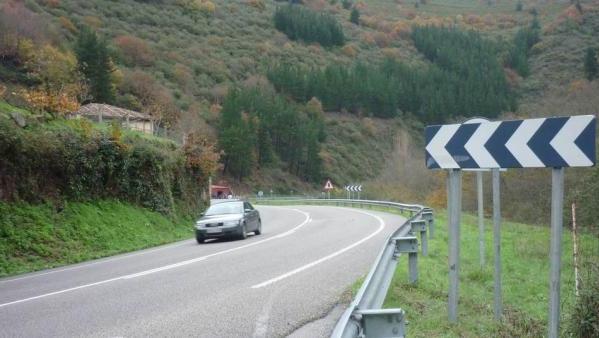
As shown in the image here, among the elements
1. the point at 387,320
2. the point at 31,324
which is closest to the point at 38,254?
the point at 31,324

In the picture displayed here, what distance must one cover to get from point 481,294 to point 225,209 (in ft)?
44.5

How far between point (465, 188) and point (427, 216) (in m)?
27.4

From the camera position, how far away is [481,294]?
959 cm

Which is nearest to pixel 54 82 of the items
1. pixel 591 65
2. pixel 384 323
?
pixel 384 323

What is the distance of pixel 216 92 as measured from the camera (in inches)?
3907

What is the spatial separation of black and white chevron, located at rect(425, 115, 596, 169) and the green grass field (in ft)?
5.88

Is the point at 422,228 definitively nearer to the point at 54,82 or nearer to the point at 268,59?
the point at 54,82

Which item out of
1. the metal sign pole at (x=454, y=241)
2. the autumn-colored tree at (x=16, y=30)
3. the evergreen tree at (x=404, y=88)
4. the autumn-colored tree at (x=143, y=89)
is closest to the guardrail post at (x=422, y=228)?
the metal sign pole at (x=454, y=241)

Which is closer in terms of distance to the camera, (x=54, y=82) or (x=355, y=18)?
(x=54, y=82)

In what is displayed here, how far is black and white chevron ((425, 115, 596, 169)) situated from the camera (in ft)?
18.3

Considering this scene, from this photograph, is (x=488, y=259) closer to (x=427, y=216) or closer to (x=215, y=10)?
(x=427, y=216)

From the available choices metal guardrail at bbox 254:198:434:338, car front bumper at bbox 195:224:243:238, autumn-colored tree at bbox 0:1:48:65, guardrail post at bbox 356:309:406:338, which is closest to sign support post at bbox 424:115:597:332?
metal guardrail at bbox 254:198:434:338

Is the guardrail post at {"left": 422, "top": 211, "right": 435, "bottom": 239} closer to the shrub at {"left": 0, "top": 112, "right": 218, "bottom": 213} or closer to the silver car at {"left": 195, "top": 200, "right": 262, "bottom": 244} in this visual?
the silver car at {"left": 195, "top": 200, "right": 262, "bottom": 244}

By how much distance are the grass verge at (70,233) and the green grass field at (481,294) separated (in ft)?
32.3
